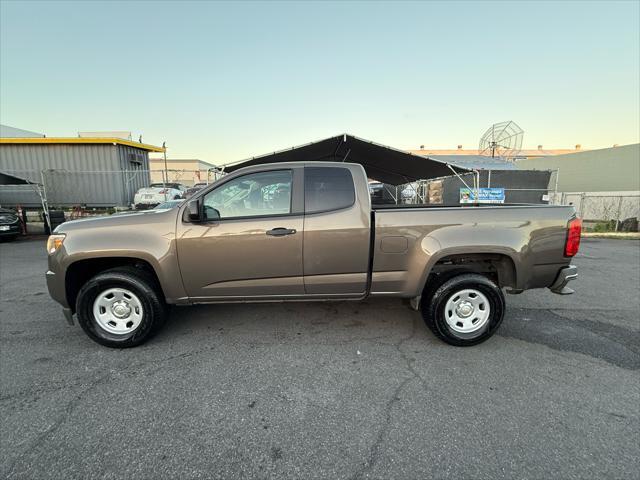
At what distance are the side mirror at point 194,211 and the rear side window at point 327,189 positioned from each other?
1.08 metres

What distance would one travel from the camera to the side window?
3332 mm

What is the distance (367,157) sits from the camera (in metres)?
8.20

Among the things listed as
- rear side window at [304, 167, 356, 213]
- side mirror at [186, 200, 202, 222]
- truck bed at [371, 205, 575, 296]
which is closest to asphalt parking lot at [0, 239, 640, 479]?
truck bed at [371, 205, 575, 296]

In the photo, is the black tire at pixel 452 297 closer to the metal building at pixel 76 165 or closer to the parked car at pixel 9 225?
the parked car at pixel 9 225

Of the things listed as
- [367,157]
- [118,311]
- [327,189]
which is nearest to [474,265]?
[327,189]

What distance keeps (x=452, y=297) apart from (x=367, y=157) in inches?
220

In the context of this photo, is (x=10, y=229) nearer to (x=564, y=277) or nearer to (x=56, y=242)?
(x=56, y=242)

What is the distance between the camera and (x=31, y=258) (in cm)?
808

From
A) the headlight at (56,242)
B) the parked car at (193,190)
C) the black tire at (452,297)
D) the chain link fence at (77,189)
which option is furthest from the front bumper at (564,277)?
the chain link fence at (77,189)

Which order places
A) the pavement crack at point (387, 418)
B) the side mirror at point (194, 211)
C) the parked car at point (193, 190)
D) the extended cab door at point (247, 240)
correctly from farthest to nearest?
the parked car at point (193, 190)
the extended cab door at point (247, 240)
the side mirror at point (194, 211)
the pavement crack at point (387, 418)

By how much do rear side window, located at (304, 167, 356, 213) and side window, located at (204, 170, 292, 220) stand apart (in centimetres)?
21

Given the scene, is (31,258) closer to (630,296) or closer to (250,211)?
(250,211)

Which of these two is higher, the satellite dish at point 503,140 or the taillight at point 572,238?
the satellite dish at point 503,140

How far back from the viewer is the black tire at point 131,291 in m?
3.26
